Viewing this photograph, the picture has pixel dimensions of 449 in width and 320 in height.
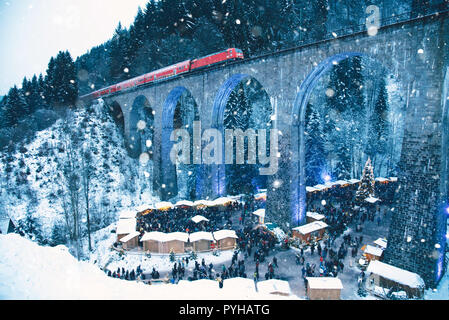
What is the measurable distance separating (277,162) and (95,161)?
24736mm

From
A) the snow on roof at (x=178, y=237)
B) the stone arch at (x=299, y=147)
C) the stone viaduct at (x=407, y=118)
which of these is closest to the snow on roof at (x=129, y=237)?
the snow on roof at (x=178, y=237)

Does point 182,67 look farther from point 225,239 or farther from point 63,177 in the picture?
point 225,239

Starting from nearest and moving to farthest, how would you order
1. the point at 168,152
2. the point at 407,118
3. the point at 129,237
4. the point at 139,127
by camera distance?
the point at 407,118, the point at 129,237, the point at 168,152, the point at 139,127

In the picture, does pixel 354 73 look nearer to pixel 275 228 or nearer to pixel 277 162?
pixel 277 162

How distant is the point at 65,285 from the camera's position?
17.9 ft

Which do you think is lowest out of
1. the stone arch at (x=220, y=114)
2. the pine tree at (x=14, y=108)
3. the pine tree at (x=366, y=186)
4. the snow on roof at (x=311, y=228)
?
the snow on roof at (x=311, y=228)

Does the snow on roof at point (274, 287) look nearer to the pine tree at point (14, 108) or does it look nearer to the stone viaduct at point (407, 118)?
the stone viaduct at point (407, 118)

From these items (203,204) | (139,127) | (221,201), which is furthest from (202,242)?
(139,127)

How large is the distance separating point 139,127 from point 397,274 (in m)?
36.3

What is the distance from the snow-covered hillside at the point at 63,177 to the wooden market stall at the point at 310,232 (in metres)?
19.3

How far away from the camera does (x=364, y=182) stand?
24266 millimetres

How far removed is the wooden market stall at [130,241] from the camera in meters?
17.2
